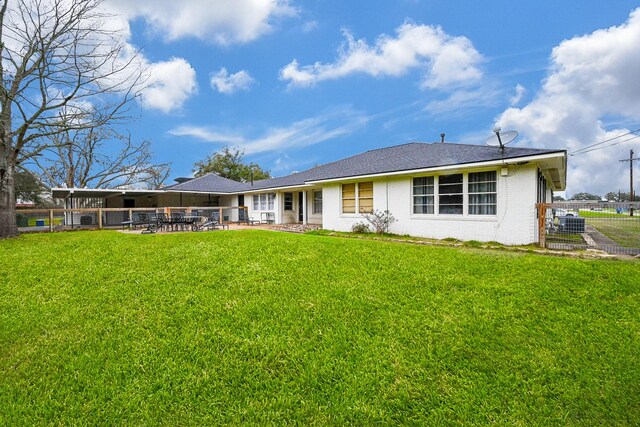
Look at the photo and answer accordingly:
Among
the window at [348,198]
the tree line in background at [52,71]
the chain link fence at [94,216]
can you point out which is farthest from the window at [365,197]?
the tree line in background at [52,71]

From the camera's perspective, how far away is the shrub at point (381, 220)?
1227 centimetres

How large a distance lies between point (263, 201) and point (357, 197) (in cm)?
950

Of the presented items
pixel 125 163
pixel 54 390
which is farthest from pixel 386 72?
pixel 125 163

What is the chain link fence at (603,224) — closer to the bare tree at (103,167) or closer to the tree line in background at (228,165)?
the bare tree at (103,167)

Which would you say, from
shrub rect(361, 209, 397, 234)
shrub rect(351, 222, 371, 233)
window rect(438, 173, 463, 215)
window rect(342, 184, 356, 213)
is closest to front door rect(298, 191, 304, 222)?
window rect(342, 184, 356, 213)

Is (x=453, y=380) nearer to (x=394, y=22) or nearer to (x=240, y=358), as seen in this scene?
(x=240, y=358)

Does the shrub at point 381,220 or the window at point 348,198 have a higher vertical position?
the window at point 348,198

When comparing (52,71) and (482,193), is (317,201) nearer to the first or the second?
(482,193)

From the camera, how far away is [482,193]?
9898mm

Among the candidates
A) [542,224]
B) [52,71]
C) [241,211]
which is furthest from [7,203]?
[542,224]

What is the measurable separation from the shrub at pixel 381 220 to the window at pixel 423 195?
1098mm

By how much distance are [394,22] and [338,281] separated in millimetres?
13324

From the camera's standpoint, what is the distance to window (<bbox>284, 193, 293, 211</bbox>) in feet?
65.1

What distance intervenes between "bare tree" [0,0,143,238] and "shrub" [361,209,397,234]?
10.6m
